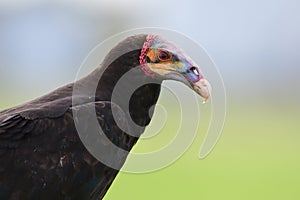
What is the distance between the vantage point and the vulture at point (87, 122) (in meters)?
6.79

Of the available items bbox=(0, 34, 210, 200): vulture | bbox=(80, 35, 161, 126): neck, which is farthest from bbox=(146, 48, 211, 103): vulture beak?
Result: bbox=(80, 35, 161, 126): neck

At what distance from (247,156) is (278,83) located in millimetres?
26101

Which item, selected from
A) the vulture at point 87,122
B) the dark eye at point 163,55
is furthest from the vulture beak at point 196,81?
the dark eye at point 163,55

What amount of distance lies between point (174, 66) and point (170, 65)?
Answer: 0.14 ft

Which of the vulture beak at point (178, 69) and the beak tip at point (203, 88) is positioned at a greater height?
the vulture beak at point (178, 69)

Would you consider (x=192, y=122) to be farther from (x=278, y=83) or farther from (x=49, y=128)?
(x=278, y=83)

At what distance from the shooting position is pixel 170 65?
7.31m

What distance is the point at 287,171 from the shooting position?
79.6 ft

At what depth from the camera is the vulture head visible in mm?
7223

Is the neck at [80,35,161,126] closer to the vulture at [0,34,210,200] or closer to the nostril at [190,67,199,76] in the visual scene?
the vulture at [0,34,210,200]

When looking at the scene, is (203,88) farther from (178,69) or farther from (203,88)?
(178,69)

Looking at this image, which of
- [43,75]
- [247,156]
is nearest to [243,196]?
[247,156]

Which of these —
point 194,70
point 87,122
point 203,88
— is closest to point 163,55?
point 194,70

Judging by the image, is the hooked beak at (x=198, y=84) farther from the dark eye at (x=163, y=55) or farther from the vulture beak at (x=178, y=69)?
the dark eye at (x=163, y=55)
